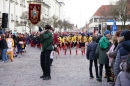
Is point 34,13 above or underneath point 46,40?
Answer: above

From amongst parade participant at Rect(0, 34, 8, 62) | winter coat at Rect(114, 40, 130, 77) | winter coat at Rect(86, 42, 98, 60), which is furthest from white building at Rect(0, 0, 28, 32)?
winter coat at Rect(114, 40, 130, 77)

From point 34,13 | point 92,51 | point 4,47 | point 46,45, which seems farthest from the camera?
point 34,13

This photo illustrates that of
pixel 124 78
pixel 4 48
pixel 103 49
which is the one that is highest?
pixel 103 49

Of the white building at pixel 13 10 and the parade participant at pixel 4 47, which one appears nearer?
the parade participant at pixel 4 47

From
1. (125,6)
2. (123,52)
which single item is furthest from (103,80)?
(125,6)

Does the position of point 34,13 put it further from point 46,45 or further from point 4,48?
point 46,45

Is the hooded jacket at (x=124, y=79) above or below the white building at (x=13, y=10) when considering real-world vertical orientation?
below

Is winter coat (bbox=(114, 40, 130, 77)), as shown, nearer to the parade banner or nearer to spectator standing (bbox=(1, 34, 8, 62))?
spectator standing (bbox=(1, 34, 8, 62))

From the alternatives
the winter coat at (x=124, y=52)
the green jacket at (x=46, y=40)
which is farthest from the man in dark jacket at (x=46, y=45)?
the winter coat at (x=124, y=52)

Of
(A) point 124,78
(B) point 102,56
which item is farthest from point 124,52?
(B) point 102,56

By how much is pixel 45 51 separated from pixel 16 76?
1.72 metres

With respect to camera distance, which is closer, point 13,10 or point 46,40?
point 46,40

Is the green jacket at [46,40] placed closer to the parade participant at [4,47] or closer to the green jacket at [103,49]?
the green jacket at [103,49]

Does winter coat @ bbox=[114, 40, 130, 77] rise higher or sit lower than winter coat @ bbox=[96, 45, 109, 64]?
higher
